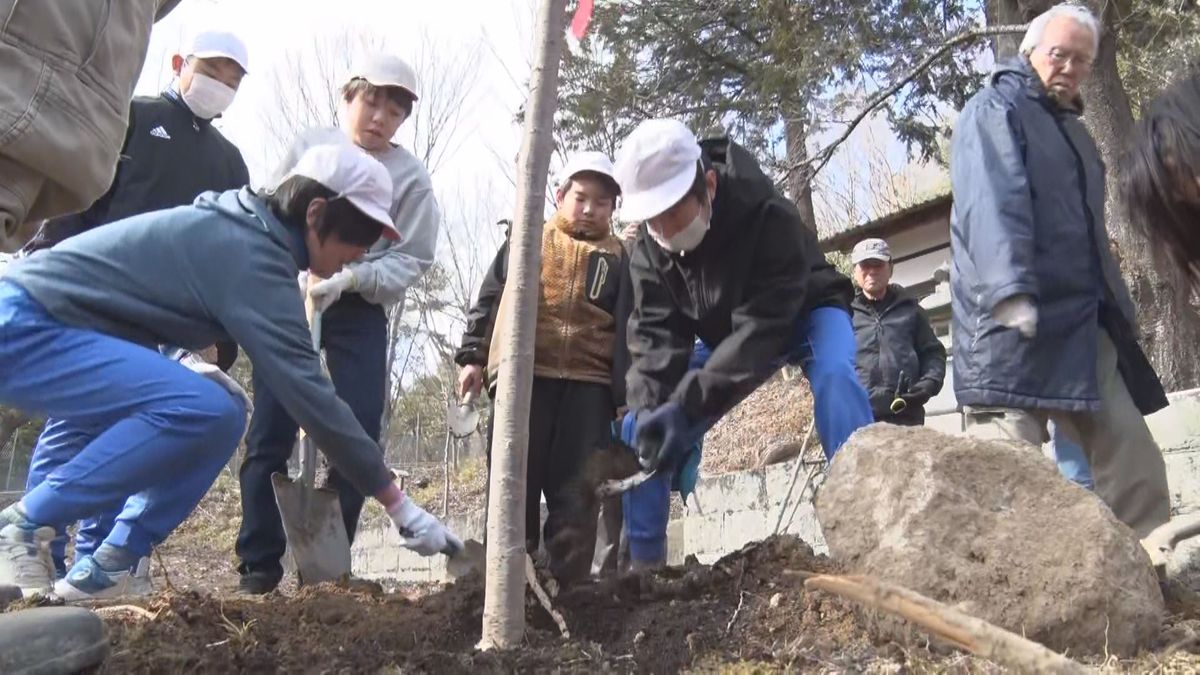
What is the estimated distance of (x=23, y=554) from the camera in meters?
2.71

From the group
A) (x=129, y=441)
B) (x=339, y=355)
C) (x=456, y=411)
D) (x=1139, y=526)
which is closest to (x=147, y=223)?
(x=129, y=441)

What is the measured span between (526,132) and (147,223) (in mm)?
1253

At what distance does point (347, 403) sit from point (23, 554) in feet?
3.69

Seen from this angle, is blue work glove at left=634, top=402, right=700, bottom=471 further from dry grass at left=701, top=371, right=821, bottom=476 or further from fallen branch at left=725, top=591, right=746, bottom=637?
dry grass at left=701, top=371, right=821, bottom=476

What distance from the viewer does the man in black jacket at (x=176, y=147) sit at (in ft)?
12.4

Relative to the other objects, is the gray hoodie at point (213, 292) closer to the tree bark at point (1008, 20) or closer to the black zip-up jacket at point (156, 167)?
the black zip-up jacket at point (156, 167)

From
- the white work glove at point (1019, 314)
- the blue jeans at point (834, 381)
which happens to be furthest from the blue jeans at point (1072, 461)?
the blue jeans at point (834, 381)

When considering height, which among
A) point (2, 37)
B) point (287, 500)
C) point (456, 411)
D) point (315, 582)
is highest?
point (2, 37)

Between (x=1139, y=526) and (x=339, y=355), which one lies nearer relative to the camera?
(x=1139, y=526)

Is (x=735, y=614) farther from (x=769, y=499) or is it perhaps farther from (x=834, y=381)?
(x=769, y=499)

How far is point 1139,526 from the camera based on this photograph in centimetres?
302

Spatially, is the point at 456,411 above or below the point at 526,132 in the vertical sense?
below

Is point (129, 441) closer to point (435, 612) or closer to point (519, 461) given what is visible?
point (435, 612)

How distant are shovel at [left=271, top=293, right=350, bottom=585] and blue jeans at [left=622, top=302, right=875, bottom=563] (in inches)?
37.0
